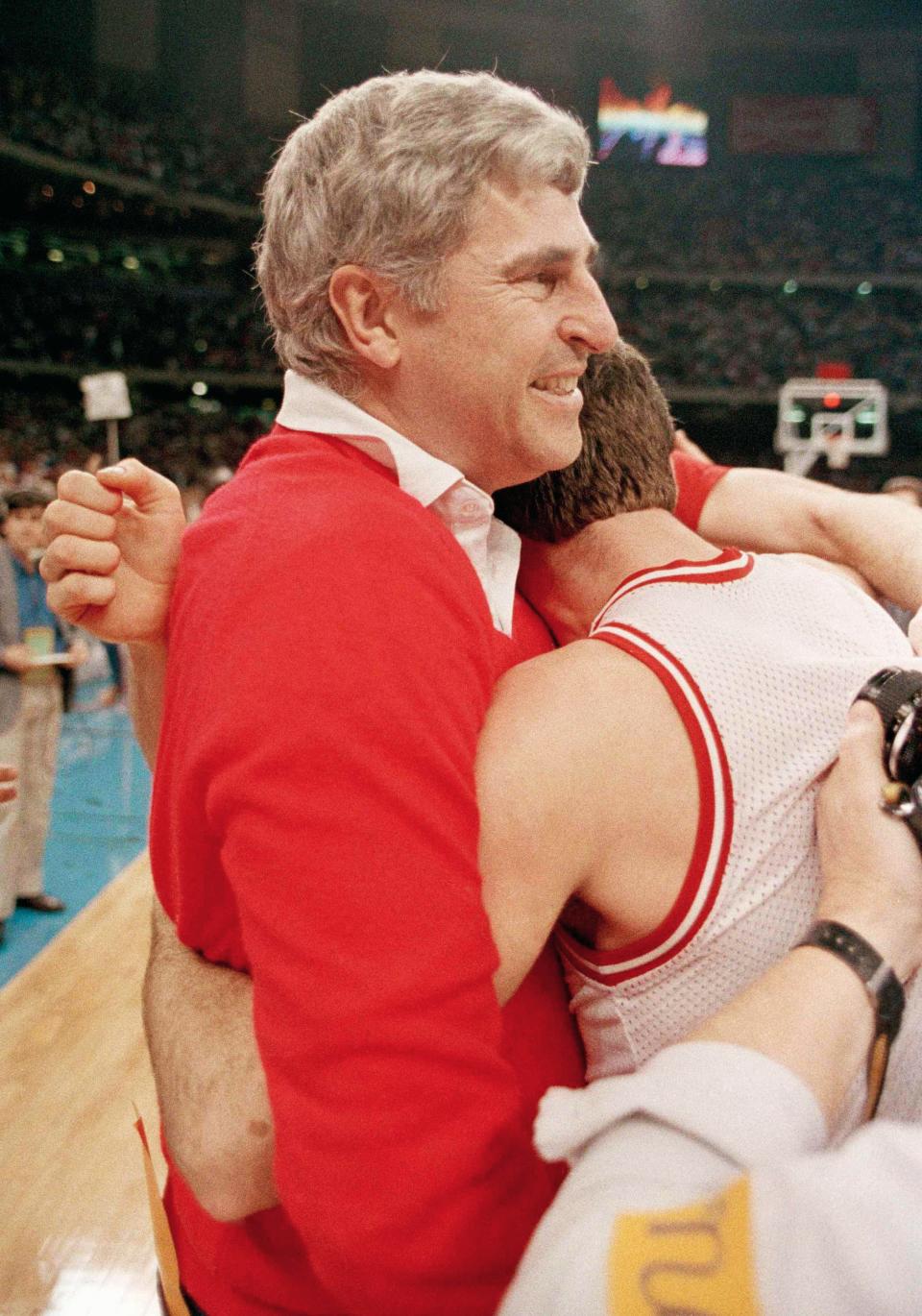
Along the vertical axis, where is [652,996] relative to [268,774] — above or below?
below

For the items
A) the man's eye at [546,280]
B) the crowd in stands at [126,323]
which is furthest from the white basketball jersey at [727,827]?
Result: the crowd in stands at [126,323]

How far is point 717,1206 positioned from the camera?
1.71 ft

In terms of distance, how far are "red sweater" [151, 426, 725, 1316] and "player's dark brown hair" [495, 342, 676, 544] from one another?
0.41 metres

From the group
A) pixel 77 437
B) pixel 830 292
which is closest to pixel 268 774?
pixel 77 437

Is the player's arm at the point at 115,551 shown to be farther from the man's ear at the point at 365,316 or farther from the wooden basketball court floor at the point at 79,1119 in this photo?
the wooden basketball court floor at the point at 79,1119

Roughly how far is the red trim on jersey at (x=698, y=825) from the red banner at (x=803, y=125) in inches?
1001

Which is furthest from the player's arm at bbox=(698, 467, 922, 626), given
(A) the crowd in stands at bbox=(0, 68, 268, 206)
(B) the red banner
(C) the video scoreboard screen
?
(B) the red banner

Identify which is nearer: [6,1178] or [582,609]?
[582,609]

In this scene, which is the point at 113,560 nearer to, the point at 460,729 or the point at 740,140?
the point at 460,729

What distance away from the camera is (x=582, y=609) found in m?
1.22

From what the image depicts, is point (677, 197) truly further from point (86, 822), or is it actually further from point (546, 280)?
point (546, 280)

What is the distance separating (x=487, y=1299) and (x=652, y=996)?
29 centimetres

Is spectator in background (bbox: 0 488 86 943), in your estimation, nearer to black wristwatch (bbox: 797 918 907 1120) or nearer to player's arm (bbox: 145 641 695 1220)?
player's arm (bbox: 145 641 695 1220)

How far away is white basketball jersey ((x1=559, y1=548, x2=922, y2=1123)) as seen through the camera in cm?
88
